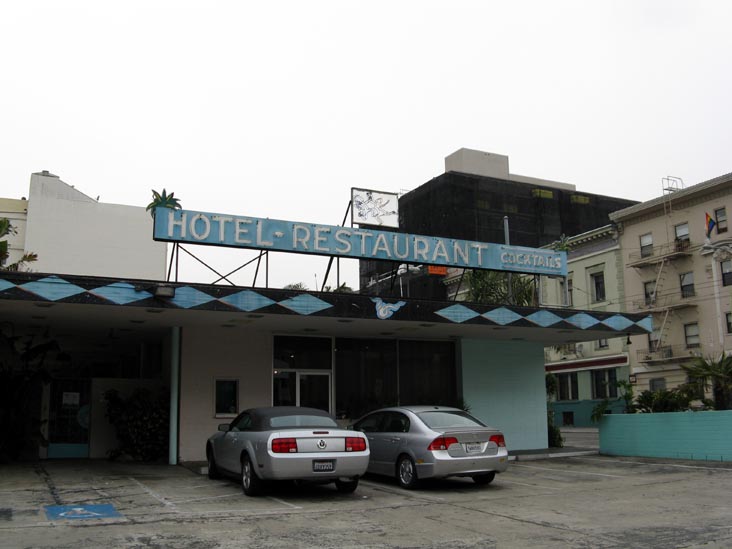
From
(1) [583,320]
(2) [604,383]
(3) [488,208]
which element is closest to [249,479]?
(1) [583,320]

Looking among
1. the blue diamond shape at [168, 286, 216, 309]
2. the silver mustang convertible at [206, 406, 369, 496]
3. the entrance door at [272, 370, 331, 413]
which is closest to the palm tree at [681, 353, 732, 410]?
the entrance door at [272, 370, 331, 413]

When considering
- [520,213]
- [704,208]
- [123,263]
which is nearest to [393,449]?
[704,208]

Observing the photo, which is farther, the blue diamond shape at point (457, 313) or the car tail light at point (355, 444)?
the blue diamond shape at point (457, 313)

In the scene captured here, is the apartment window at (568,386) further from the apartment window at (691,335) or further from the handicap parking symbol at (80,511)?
the handicap parking symbol at (80,511)

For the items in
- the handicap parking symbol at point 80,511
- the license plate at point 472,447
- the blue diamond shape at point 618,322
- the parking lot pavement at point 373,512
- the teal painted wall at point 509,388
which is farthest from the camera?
the teal painted wall at point 509,388

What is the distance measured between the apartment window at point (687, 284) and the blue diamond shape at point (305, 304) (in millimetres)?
31115

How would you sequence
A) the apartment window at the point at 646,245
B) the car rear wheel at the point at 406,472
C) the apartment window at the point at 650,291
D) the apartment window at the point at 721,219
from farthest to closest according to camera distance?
the apartment window at the point at 646,245 → the apartment window at the point at 650,291 → the apartment window at the point at 721,219 → the car rear wheel at the point at 406,472

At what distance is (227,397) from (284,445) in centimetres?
754

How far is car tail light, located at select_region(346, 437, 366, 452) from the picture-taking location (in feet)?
38.7

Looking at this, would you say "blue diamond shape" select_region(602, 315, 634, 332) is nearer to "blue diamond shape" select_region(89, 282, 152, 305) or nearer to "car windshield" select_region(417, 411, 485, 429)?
"car windshield" select_region(417, 411, 485, 429)

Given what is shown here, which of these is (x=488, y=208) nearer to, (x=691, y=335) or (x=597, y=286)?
(x=597, y=286)

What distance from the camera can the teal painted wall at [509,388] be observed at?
21484mm

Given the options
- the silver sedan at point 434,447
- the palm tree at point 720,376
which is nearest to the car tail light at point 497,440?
the silver sedan at point 434,447

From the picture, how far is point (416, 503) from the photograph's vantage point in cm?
1139
